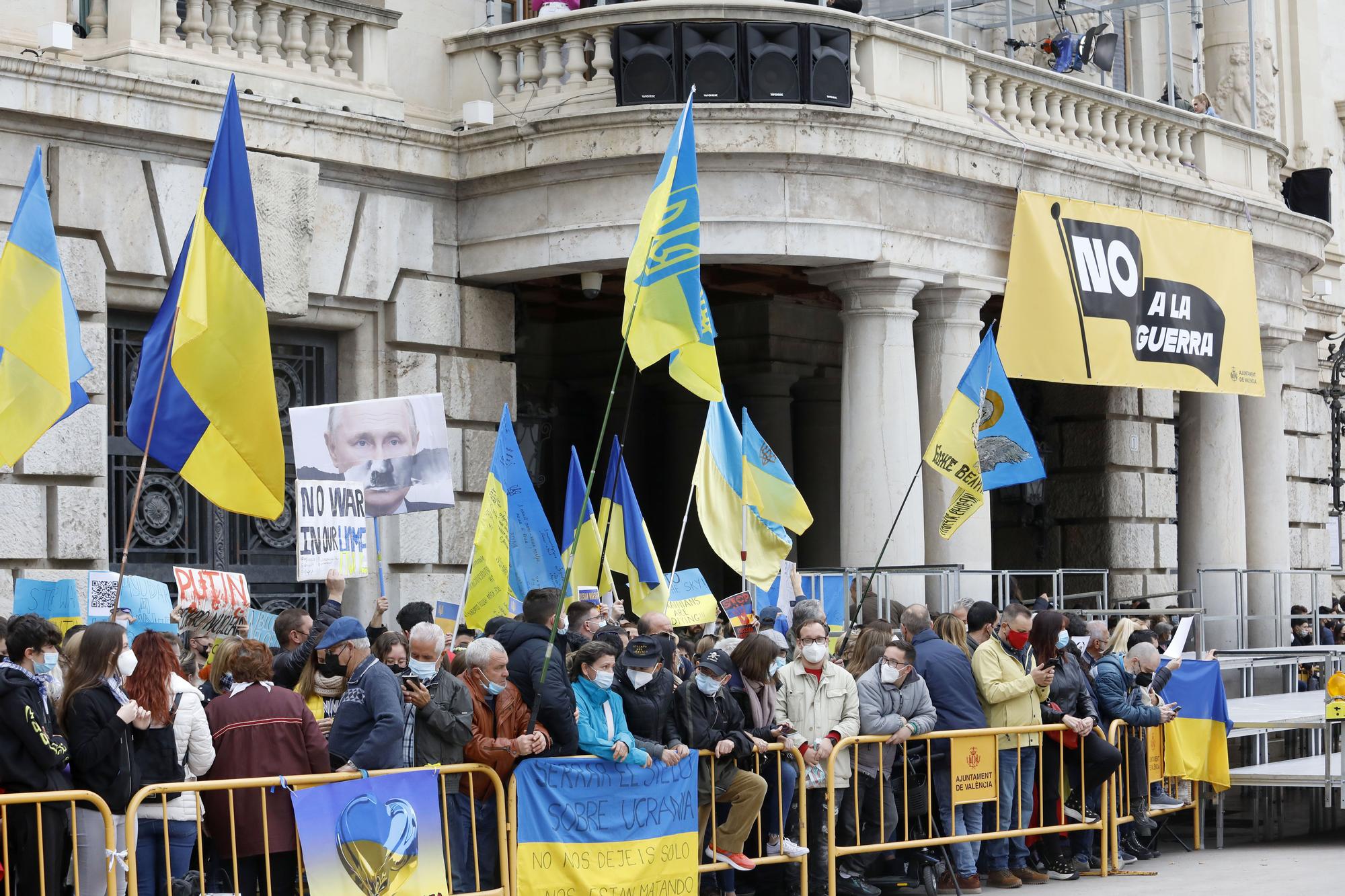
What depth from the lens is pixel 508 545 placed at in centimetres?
1418

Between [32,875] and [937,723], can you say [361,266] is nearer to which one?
[937,723]

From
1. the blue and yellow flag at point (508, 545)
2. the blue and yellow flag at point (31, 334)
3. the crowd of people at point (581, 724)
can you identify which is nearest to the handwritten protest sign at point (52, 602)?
the crowd of people at point (581, 724)

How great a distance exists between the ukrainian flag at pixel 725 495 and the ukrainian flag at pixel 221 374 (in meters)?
5.92

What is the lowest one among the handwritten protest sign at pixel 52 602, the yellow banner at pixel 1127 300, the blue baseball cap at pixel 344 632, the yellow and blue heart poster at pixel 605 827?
the yellow and blue heart poster at pixel 605 827

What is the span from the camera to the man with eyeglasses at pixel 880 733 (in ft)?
39.8

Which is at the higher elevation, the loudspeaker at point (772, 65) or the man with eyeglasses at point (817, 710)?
the loudspeaker at point (772, 65)

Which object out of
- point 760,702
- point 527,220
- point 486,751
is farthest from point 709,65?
point 486,751

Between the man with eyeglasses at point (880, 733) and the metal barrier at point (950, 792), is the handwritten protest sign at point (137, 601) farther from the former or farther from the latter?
the man with eyeglasses at point (880, 733)

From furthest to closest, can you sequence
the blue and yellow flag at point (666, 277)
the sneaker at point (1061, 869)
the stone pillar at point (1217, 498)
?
1. the stone pillar at point (1217, 498)
2. the sneaker at point (1061, 869)
3. the blue and yellow flag at point (666, 277)

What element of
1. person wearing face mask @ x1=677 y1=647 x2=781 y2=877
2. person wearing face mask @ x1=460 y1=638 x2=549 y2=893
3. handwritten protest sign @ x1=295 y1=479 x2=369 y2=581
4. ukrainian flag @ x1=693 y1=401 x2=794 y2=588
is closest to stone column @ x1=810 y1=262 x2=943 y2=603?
ukrainian flag @ x1=693 y1=401 x2=794 y2=588

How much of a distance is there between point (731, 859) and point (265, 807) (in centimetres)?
298

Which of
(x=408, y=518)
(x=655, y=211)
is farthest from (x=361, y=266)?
(x=655, y=211)

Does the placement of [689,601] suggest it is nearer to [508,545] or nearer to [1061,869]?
[508,545]

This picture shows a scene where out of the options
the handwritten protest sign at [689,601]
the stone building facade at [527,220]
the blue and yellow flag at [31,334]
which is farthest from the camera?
the handwritten protest sign at [689,601]
